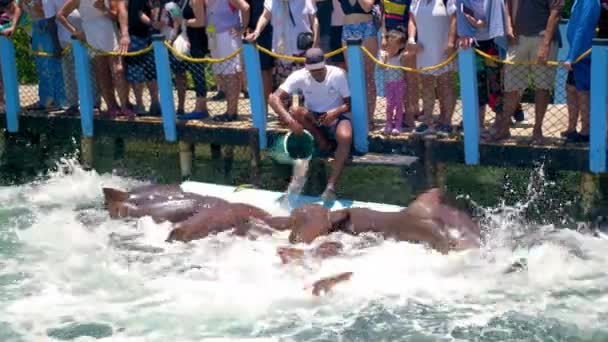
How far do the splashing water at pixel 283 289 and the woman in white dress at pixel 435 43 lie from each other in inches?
53.0

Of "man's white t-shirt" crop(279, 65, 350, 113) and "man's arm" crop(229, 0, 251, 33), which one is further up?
"man's arm" crop(229, 0, 251, 33)

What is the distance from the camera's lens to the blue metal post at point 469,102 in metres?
9.57

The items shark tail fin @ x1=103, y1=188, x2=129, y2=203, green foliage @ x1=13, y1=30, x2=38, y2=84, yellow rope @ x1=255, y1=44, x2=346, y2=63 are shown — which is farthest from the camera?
green foliage @ x1=13, y1=30, x2=38, y2=84

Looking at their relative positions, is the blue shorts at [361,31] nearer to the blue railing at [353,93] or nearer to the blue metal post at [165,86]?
the blue railing at [353,93]

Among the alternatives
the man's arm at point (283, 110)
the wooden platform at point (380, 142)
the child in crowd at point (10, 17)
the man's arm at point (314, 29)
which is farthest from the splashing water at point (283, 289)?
the child in crowd at point (10, 17)

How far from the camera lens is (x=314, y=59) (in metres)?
9.94

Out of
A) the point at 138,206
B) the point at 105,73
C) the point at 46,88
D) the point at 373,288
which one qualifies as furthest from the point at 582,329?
the point at 46,88

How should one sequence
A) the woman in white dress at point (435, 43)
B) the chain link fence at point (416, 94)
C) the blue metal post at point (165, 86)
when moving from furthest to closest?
the blue metal post at point (165, 86), the chain link fence at point (416, 94), the woman in white dress at point (435, 43)

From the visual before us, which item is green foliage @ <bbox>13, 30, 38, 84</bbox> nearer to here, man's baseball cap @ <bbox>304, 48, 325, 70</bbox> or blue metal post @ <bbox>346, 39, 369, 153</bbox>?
man's baseball cap @ <bbox>304, 48, 325, 70</bbox>

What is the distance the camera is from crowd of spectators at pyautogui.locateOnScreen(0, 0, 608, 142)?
9.49 metres

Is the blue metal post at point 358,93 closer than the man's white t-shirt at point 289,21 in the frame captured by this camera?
Yes

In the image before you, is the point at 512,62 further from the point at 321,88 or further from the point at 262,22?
the point at 262,22

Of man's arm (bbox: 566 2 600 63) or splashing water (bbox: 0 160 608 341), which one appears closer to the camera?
splashing water (bbox: 0 160 608 341)

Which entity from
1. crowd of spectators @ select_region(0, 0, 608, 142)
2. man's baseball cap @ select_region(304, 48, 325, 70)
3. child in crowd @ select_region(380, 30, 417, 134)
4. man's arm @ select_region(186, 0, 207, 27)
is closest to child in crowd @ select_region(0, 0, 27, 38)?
crowd of spectators @ select_region(0, 0, 608, 142)
